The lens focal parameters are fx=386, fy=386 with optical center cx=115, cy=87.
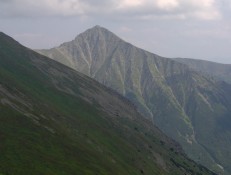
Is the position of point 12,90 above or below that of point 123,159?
above

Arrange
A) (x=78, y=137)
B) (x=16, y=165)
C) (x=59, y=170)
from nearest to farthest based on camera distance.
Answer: (x=16, y=165), (x=59, y=170), (x=78, y=137)

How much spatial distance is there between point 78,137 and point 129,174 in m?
32.0

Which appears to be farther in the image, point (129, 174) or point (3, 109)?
point (129, 174)

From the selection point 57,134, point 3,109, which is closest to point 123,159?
point 57,134

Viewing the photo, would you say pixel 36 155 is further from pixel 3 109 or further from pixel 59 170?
pixel 3 109

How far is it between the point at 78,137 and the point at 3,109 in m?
44.1

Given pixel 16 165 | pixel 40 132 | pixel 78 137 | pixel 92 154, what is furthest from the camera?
pixel 78 137

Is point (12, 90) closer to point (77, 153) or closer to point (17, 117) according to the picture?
point (17, 117)

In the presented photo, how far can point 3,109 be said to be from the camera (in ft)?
507

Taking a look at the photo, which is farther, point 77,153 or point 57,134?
point 57,134

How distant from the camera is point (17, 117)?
15412 cm

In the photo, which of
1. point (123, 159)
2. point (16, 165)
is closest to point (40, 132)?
point (16, 165)

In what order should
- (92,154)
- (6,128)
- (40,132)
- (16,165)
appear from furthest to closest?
(92,154), (40,132), (6,128), (16,165)

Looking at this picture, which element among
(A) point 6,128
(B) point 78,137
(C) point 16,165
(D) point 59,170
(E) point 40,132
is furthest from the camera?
(B) point 78,137
